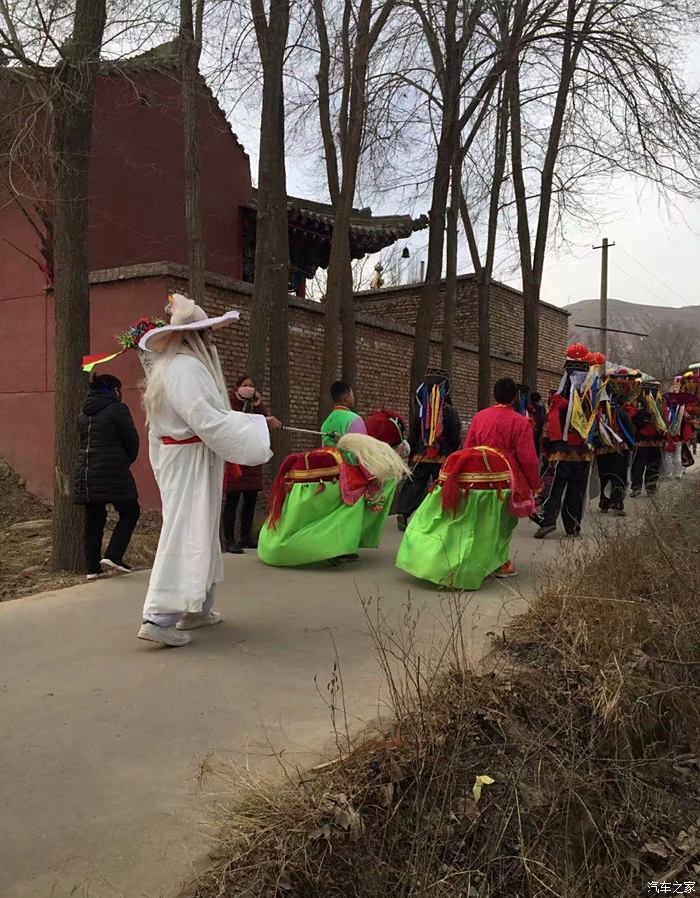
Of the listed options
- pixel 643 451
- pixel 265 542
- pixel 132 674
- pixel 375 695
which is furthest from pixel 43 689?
pixel 643 451

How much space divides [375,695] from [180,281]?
6.86m

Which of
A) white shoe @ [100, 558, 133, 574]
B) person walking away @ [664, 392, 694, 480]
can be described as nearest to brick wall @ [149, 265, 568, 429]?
white shoe @ [100, 558, 133, 574]

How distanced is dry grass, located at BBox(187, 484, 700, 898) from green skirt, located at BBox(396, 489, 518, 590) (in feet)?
5.29

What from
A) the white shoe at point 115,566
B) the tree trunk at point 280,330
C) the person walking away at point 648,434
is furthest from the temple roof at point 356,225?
the white shoe at point 115,566

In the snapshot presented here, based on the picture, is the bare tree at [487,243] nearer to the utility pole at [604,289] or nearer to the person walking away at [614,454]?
the person walking away at [614,454]

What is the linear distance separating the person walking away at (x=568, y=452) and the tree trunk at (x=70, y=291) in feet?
15.8

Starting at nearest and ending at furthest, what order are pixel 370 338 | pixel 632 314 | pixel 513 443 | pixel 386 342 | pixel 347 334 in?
pixel 513 443
pixel 347 334
pixel 370 338
pixel 386 342
pixel 632 314

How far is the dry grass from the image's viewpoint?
2.19m

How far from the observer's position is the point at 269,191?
8289mm

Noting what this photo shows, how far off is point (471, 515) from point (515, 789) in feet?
9.90

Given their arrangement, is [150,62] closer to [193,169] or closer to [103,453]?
[193,169]

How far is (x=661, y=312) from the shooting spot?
170m

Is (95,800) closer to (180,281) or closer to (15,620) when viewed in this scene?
(15,620)

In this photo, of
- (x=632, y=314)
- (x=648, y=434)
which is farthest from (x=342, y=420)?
(x=632, y=314)
